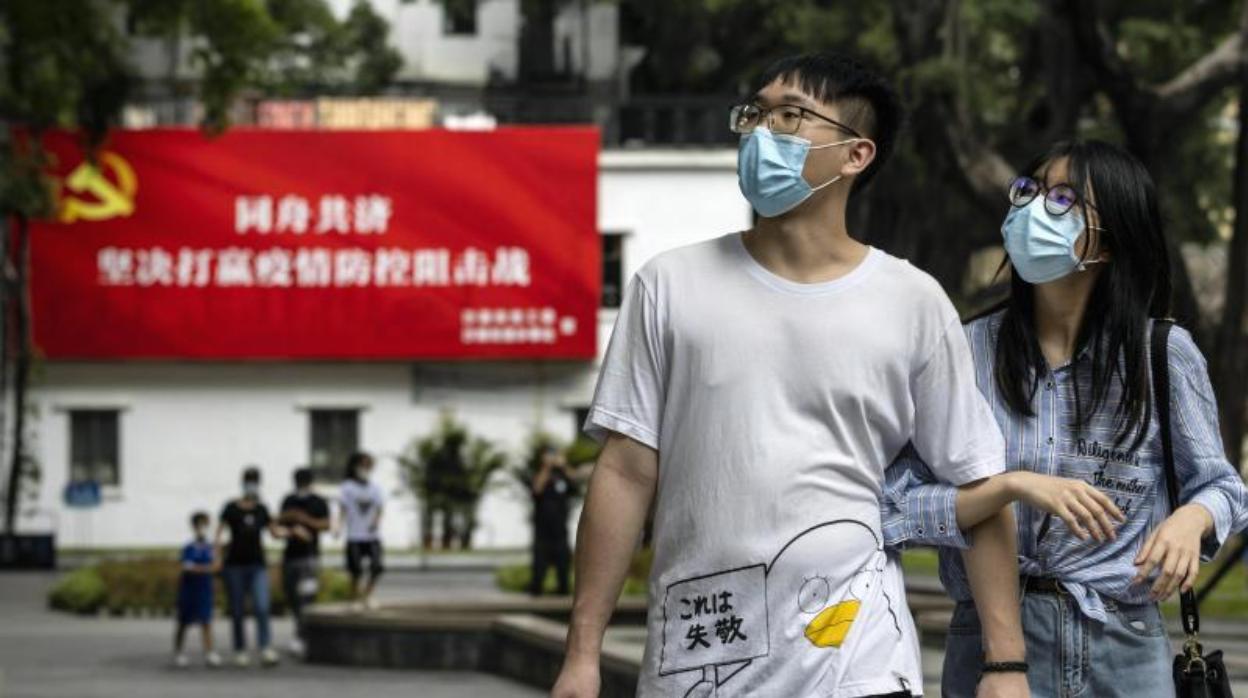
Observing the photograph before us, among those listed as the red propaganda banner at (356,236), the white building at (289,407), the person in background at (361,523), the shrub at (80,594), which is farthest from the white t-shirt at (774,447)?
the white building at (289,407)

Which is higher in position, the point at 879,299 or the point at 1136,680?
the point at 879,299

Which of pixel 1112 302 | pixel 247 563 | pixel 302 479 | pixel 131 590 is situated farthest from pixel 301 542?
pixel 1112 302

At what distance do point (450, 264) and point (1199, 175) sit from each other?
14.2 m

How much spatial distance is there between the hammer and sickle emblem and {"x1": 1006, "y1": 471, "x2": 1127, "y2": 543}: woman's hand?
42.2m

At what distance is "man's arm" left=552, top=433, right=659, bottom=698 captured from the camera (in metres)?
4.62

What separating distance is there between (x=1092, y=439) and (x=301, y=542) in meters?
17.1

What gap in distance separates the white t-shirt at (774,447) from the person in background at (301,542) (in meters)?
16.6

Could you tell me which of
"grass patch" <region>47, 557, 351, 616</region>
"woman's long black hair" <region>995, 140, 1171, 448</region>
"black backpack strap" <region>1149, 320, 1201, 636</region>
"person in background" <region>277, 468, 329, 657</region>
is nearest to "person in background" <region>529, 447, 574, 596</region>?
"grass patch" <region>47, 557, 351, 616</region>

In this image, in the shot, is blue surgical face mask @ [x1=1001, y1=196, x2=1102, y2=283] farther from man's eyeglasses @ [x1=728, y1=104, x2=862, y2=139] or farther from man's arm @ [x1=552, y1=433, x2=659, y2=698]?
man's arm @ [x1=552, y1=433, x2=659, y2=698]

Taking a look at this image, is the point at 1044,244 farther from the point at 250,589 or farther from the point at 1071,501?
the point at 250,589

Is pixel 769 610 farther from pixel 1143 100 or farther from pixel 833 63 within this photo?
pixel 1143 100

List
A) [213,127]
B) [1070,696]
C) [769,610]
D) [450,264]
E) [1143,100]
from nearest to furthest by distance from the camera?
1. [769,610]
2. [1070,696]
3. [1143,100]
4. [213,127]
5. [450,264]

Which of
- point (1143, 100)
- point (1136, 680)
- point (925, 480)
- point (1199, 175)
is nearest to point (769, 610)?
point (925, 480)

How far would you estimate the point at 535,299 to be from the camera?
4625 cm
